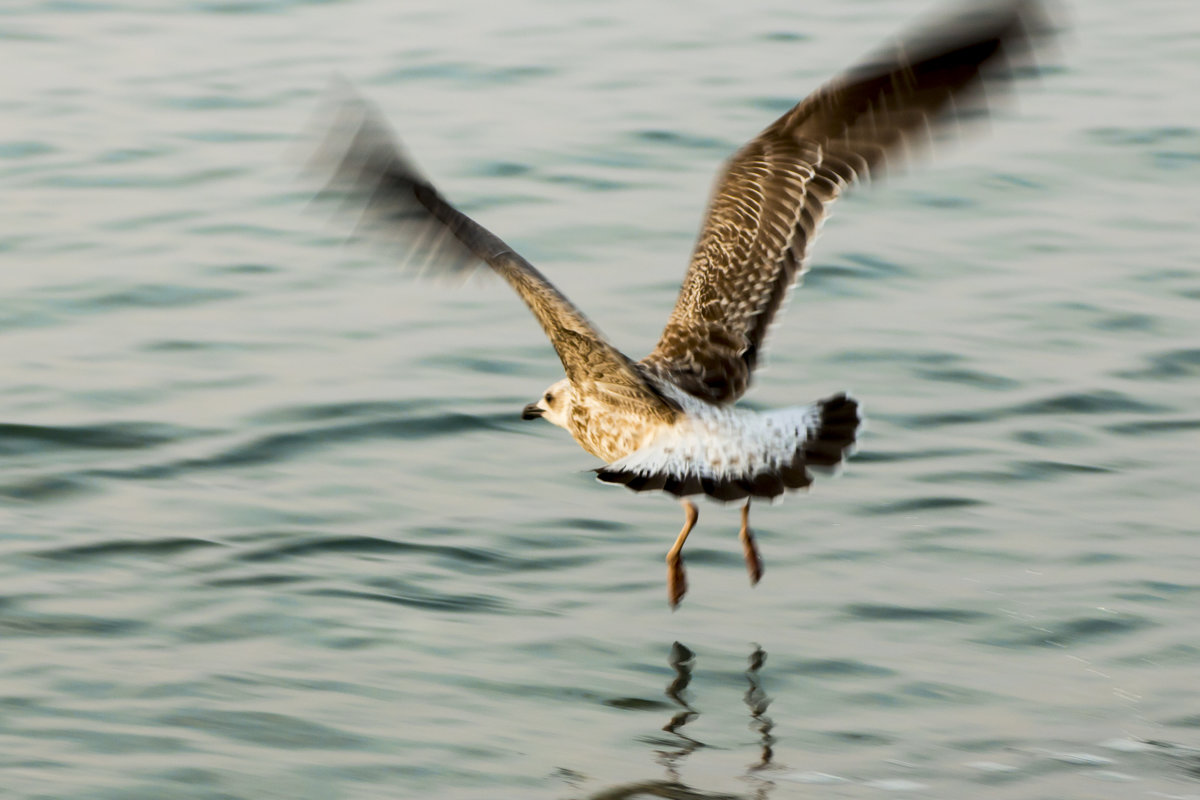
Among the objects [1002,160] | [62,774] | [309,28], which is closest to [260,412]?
[62,774]

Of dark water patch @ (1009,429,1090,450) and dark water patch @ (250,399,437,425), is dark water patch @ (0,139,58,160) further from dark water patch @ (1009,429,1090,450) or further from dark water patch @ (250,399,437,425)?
dark water patch @ (1009,429,1090,450)

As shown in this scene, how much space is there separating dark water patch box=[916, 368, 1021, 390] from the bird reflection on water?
2697 millimetres

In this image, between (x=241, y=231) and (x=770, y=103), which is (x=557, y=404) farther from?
(x=770, y=103)

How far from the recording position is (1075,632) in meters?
6.34

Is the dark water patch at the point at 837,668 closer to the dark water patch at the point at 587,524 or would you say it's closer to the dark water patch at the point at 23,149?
the dark water patch at the point at 587,524

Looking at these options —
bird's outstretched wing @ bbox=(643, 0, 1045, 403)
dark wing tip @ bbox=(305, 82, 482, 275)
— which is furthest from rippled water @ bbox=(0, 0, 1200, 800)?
dark wing tip @ bbox=(305, 82, 482, 275)

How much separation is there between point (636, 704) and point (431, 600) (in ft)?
3.29

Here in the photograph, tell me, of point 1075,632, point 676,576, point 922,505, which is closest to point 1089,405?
point 922,505

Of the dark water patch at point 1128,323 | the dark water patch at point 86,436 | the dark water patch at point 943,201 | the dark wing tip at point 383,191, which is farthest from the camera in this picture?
the dark water patch at point 943,201

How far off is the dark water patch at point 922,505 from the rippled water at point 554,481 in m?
0.02

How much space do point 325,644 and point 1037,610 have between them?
2.44 m

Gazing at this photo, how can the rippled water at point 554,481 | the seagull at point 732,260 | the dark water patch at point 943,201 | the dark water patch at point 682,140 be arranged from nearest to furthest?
the rippled water at point 554,481, the seagull at point 732,260, the dark water patch at point 943,201, the dark water patch at point 682,140

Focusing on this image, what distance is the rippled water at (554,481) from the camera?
219 inches

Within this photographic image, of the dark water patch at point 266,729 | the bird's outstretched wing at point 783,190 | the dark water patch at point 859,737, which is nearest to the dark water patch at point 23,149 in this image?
the bird's outstretched wing at point 783,190
